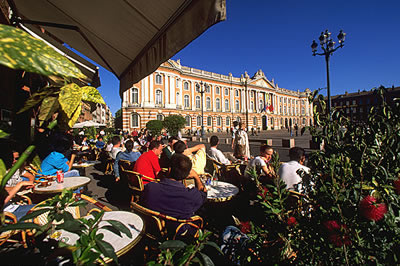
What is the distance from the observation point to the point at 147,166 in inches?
137

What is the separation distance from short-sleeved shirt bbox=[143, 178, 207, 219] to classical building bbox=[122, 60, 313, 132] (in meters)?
19.6

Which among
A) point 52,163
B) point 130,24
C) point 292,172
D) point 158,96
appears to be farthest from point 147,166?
point 158,96

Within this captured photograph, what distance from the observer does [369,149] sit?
117 cm

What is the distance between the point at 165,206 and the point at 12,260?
45.9 inches

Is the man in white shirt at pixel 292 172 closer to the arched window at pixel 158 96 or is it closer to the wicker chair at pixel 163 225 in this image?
the wicker chair at pixel 163 225

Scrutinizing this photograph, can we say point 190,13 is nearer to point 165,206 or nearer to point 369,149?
point 369,149

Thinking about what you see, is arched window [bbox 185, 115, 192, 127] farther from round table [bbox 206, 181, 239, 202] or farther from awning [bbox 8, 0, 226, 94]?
round table [bbox 206, 181, 239, 202]

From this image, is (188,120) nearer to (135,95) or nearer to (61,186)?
(135,95)

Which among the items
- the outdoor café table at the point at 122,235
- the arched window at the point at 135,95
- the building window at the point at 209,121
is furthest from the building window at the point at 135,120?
the outdoor café table at the point at 122,235

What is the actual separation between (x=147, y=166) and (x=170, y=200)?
5.61ft

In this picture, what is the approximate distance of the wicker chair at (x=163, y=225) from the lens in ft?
5.71

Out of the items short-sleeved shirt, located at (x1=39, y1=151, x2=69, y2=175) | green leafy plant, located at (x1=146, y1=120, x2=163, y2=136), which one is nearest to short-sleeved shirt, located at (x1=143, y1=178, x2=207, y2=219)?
short-sleeved shirt, located at (x1=39, y1=151, x2=69, y2=175)

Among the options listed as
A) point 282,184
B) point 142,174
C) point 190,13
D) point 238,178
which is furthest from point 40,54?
point 238,178

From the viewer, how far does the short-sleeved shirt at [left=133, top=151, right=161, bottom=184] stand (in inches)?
136
